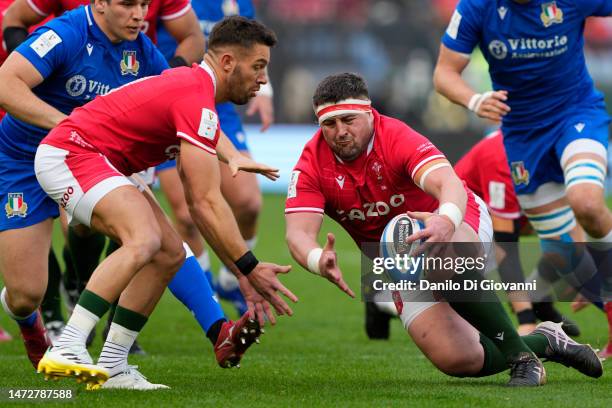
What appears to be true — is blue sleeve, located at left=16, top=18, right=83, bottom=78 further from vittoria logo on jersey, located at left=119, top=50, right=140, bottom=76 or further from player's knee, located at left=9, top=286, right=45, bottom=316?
player's knee, located at left=9, top=286, right=45, bottom=316

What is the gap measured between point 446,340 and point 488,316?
260 millimetres

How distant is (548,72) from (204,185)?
3038 millimetres

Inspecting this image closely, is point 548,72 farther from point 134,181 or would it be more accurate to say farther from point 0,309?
point 0,309

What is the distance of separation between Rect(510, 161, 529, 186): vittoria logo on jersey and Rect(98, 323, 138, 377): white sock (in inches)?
123

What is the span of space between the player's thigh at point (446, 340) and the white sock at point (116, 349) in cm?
150

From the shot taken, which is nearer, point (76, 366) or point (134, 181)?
point (76, 366)

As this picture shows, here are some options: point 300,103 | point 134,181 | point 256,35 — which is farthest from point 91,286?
point 300,103

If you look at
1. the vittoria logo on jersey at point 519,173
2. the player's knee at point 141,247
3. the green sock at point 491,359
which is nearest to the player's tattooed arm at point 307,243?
the player's knee at point 141,247

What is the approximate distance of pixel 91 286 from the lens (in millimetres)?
5422

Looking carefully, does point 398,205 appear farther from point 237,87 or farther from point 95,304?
point 95,304

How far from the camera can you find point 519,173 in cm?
787

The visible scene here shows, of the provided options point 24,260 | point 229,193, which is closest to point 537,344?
point 24,260

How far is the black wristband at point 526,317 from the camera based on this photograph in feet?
27.4

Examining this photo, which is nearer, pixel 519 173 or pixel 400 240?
pixel 400 240
